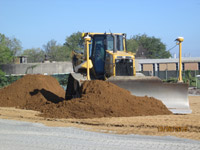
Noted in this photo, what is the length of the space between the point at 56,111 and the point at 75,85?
2.07 meters

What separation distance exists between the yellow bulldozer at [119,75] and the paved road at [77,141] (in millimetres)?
3996

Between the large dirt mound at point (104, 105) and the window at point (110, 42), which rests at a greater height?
the window at point (110, 42)

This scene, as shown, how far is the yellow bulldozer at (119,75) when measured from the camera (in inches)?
455

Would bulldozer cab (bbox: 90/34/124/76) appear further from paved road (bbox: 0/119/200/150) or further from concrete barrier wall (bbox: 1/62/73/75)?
concrete barrier wall (bbox: 1/62/73/75)

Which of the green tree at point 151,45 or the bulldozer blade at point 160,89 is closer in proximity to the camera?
the bulldozer blade at point 160,89

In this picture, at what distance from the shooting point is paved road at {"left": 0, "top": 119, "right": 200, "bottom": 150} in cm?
639

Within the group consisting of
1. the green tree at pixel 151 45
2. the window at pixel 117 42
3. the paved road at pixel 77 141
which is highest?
the green tree at pixel 151 45

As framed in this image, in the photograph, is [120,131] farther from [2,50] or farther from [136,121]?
[2,50]

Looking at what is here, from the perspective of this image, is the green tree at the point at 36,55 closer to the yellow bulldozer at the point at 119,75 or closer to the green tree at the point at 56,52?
the green tree at the point at 56,52

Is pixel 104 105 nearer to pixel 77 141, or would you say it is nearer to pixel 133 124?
pixel 133 124

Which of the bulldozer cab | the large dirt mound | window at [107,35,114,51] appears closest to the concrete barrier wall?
the bulldozer cab

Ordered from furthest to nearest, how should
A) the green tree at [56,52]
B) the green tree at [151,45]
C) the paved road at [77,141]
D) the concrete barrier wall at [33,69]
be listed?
the green tree at [151,45] < the green tree at [56,52] < the concrete barrier wall at [33,69] < the paved road at [77,141]

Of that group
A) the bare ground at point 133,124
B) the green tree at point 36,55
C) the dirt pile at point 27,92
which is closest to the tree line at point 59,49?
the green tree at point 36,55

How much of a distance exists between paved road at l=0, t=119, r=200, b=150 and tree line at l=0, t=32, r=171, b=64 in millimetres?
45232
